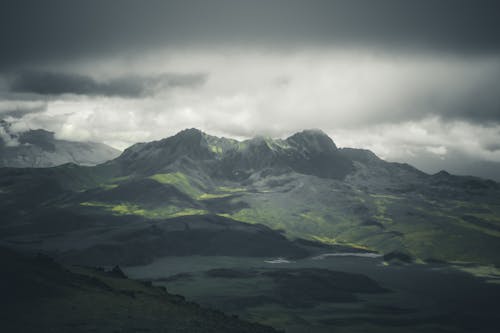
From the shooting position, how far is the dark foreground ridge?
99.2m

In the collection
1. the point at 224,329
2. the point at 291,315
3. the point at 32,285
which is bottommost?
the point at 291,315

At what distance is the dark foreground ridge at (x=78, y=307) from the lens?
9925 cm

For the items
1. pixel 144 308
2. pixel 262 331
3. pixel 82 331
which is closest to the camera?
pixel 82 331

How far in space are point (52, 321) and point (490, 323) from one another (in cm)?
16809

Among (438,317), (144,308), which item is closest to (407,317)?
(438,317)

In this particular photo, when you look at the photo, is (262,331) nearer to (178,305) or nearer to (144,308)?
(178,305)

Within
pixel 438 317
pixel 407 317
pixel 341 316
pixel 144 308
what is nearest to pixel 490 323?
pixel 438 317

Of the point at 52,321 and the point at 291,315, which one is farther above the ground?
the point at 52,321

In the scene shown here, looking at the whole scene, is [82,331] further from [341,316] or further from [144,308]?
[341,316]

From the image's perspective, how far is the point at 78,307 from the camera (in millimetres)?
111875

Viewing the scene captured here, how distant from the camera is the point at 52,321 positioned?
98938 mm

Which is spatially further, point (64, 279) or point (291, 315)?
point (291, 315)

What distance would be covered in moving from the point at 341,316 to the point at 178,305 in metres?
83.9

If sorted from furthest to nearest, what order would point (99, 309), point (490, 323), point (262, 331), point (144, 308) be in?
point (490, 323), point (262, 331), point (144, 308), point (99, 309)
